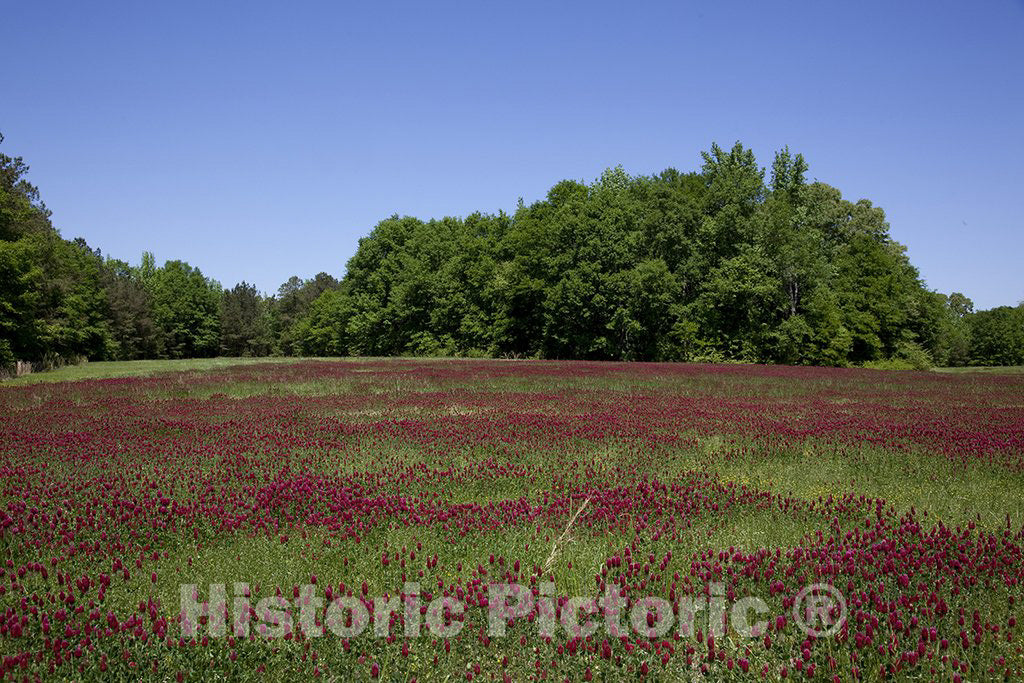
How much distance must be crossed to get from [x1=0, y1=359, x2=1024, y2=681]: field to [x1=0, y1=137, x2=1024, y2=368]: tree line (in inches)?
1412

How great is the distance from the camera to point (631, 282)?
5181cm

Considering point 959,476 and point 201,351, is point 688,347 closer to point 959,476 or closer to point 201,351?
point 959,476

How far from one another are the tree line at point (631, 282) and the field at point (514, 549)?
118 ft

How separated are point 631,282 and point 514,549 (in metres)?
47.3

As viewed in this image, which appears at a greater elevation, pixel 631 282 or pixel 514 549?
pixel 631 282

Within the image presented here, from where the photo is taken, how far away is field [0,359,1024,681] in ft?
14.2

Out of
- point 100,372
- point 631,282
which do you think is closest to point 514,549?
point 100,372

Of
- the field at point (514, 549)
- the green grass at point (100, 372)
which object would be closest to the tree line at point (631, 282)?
the green grass at point (100, 372)

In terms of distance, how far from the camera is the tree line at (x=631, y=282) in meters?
50.4

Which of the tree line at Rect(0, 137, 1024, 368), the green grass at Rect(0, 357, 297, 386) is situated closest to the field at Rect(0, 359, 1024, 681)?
the green grass at Rect(0, 357, 297, 386)

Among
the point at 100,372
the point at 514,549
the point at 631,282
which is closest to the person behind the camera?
the point at 514,549

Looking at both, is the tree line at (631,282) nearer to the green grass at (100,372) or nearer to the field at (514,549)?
the green grass at (100,372)

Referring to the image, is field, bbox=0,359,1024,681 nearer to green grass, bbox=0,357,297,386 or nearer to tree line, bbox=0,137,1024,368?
green grass, bbox=0,357,297,386

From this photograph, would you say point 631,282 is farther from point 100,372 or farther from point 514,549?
point 514,549
